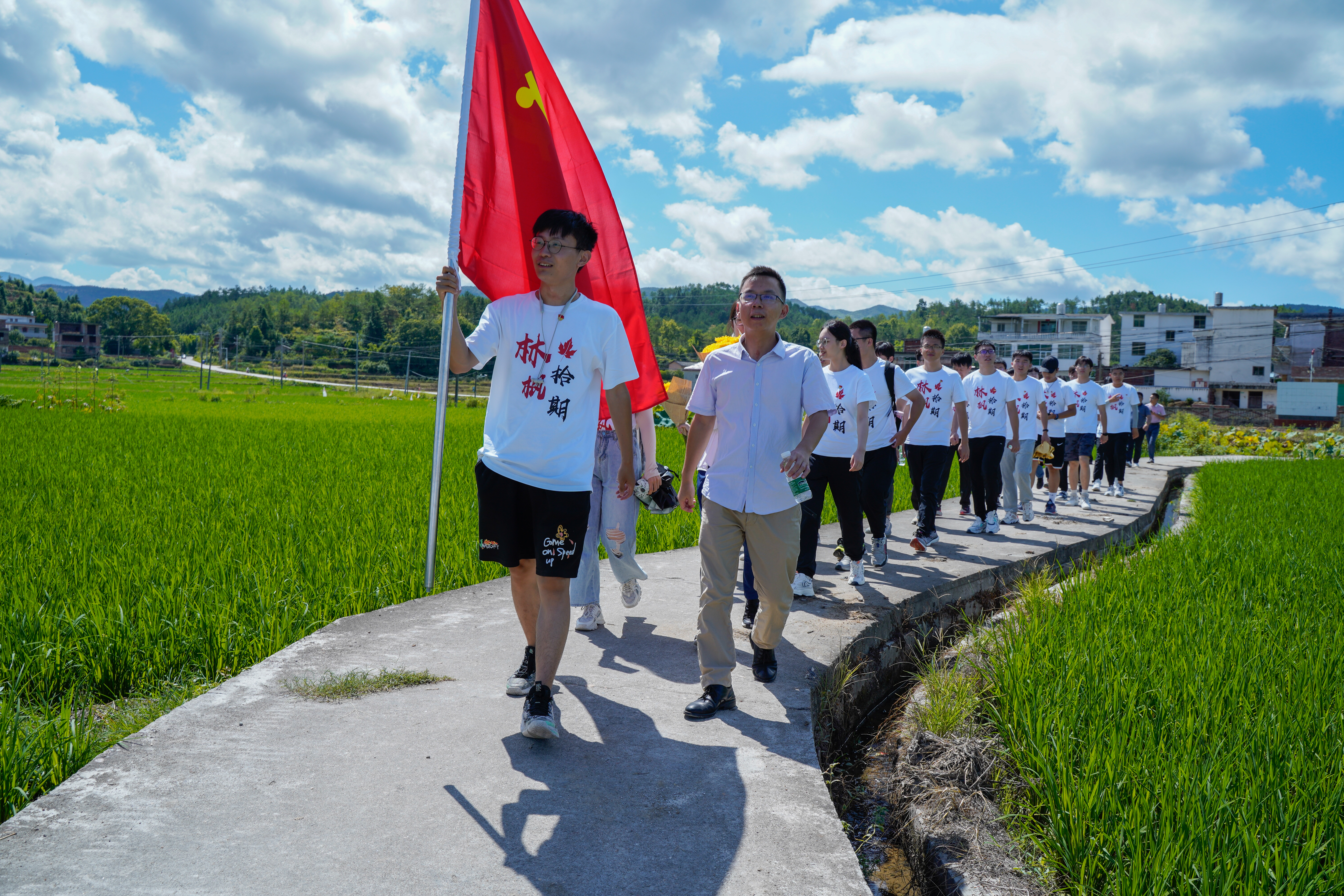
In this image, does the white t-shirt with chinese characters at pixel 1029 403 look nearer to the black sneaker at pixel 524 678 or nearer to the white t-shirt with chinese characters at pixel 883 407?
the white t-shirt with chinese characters at pixel 883 407

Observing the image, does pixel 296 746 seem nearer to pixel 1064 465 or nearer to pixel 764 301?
pixel 764 301

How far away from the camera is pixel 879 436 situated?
6.28 m

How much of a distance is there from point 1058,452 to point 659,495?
26.4 ft

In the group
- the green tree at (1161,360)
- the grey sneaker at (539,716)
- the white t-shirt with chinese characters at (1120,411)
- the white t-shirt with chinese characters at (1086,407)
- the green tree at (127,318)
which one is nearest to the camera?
the grey sneaker at (539,716)

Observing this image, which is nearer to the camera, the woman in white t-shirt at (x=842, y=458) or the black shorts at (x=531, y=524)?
the black shorts at (x=531, y=524)

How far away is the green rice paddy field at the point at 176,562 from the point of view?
345 centimetres

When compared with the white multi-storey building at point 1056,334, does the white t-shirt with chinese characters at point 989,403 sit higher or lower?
lower

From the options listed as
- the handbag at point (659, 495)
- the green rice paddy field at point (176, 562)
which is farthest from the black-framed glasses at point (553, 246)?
the green rice paddy field at point (176, 562)

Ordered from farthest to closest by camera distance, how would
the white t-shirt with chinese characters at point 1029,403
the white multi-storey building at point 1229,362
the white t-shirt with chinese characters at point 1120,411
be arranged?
1. the white multi-storey building at point 1229,362
2. the white t-shirt with chinese characters at point 1120,411
3. the white t-shirt with chinese characters at point 1029,403

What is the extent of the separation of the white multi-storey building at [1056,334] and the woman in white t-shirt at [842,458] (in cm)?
6781

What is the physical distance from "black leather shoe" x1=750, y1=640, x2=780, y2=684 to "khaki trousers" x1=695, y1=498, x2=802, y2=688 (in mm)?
153

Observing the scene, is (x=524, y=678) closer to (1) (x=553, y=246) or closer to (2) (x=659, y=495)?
(2) (x=659, y=495)

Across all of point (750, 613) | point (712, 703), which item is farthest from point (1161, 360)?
point (712, 703)

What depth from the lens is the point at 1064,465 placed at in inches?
456
